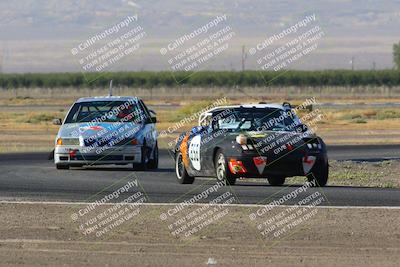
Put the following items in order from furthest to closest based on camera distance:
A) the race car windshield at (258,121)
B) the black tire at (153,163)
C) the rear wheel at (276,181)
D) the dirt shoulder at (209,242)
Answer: the black tire at (153,163), the rear wheel at (276,181), the race car windshield at (258,121), the dirt shoulder at (209,242)

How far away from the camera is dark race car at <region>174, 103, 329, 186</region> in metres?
20.7

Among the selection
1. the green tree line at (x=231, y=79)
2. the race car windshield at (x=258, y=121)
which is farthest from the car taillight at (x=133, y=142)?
the green tree line at (x=231, y=79)

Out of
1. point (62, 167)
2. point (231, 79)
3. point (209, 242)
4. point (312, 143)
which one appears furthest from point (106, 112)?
point (231, 79)

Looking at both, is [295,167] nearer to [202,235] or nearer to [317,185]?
[317,185]

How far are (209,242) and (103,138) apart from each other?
1144 centimetres

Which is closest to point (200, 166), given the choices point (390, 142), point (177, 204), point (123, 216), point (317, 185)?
point (317, 185)

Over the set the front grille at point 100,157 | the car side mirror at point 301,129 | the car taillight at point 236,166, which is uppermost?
the car side mirror at point 301,129

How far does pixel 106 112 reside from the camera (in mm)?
26203

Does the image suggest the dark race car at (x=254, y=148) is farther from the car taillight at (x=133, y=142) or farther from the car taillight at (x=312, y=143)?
the car taillight at (x=133, y=142)

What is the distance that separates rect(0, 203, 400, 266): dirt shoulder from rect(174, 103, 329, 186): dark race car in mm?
3524

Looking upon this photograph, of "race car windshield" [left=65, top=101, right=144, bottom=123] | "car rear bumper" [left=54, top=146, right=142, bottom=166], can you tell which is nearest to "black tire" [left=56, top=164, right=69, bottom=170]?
"car rear bumper" [left=54, top=146, right=142, bottom=166]

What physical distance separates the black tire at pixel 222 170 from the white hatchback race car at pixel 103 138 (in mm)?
4426

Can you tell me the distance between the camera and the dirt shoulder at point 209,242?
1267 centimetres

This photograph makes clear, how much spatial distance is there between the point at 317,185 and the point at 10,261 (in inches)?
373
